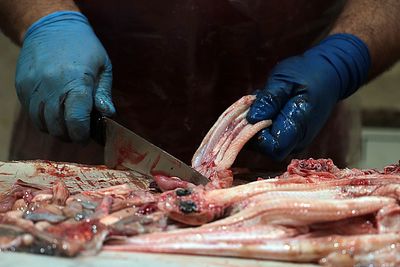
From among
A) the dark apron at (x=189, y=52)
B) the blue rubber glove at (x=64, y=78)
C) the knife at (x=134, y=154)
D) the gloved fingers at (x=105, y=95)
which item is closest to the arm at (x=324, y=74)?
the dark apron at (x=189, y=52)

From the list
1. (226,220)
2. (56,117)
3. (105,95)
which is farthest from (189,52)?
(226,220)

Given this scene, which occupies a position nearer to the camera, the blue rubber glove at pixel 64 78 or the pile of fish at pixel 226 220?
the pile of fish at pixel 226 220

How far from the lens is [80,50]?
2998 millimetres

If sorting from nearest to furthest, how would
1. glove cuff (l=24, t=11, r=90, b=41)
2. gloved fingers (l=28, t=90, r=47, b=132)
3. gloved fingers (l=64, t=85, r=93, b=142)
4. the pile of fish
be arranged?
the pile of fish, gloved fingers (l=64, t=85, r=93, b=142), gloved fingers (l=28, t=90, r=47, b=132), glove cuff (l=24, t=11, r=90, b=41)

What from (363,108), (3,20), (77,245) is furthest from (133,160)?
(363,108)

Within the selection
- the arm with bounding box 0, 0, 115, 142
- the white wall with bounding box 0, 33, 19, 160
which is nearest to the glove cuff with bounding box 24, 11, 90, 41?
the arm with bounding box 0, 0, 115, 142

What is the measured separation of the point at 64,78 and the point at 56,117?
0.18 m

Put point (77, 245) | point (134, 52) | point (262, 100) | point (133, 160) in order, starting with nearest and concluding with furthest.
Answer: point (77, 245) < point (133, 160) < point (262, 100) < point (134, 52)

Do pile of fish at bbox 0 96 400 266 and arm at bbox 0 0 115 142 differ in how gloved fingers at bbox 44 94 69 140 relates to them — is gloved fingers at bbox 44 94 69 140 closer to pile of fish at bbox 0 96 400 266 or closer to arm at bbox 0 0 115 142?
arm at bbox 0 0 115 142

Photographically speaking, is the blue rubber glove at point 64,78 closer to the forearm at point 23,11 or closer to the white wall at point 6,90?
the forearm at point 23,11

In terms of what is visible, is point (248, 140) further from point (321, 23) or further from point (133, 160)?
point (321, 23)

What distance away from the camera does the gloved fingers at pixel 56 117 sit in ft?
9.47

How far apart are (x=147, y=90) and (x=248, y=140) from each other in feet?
3.32

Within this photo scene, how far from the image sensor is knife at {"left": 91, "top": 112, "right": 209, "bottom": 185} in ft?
8.23
